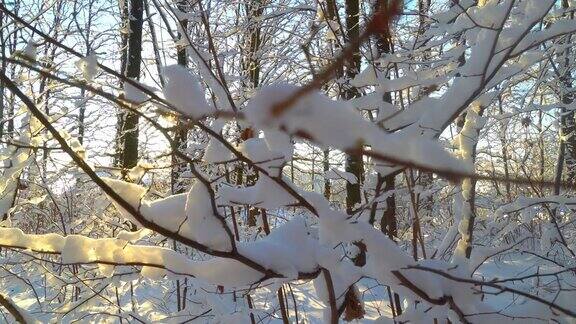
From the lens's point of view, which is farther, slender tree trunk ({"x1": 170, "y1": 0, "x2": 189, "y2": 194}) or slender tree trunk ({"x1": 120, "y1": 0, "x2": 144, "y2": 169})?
slender tree trunk ({"x1": 120, "y1": 0, "x2": 144, "y2": 169})

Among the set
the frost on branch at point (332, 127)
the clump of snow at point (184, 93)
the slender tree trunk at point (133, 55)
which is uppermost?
the slender tree trunk at point (133, 55)

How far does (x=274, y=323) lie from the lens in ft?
15.9

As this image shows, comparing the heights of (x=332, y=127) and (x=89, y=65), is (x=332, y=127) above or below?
below

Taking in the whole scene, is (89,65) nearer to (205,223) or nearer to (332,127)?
(205,223)

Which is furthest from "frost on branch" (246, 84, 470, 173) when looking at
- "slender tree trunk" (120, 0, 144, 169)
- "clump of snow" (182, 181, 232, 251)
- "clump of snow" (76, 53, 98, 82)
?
"slender tree trunk" (120, 0, 144, 169)

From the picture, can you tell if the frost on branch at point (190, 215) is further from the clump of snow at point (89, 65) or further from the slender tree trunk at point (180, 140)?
the clump of snow at point (89, 65)

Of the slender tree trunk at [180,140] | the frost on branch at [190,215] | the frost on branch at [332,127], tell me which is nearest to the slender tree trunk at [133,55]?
the slender tree trunk at [180,140]

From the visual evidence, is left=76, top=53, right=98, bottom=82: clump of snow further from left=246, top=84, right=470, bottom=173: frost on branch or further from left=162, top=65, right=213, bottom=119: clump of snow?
left=246, top=84, right=470, bottom=173: frost on branch

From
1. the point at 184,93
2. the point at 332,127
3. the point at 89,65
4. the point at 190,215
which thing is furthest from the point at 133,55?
the point at 332,127

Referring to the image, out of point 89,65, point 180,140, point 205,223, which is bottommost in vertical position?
point 205,223

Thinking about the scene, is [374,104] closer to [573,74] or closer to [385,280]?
[385,280]

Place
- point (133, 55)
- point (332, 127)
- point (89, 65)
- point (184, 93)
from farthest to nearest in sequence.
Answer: point (133, 55), point (89, 65), point (184, 93), point (332, 127)

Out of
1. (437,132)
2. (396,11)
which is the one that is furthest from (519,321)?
(396,11)

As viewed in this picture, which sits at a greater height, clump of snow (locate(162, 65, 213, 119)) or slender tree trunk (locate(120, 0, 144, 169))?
slender tree trunk (locate(120, 0, 144, 169))
